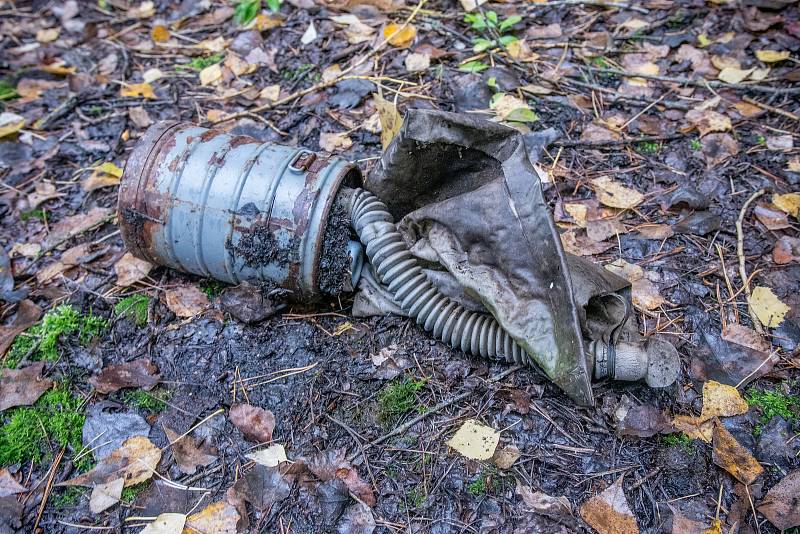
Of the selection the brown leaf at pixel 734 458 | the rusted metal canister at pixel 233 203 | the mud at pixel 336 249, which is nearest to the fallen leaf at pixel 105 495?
the rusted metal canister at pixel 233 203

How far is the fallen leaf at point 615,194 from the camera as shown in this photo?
277 centimetres

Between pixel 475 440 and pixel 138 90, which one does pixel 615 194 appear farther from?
pixel 138 90

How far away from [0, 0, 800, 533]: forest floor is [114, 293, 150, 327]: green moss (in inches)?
0.5

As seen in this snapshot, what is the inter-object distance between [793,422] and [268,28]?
349 centimetres

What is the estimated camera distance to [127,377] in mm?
2371

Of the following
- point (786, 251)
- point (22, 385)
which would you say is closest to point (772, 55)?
point (786, 251)

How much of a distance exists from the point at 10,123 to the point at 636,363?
143 inches

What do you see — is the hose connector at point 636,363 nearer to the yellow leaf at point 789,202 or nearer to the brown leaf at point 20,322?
the yellow leaf at point 789,202

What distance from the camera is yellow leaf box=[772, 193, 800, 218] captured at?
2.67 meters

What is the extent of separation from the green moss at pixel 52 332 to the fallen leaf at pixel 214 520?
98 centimetres

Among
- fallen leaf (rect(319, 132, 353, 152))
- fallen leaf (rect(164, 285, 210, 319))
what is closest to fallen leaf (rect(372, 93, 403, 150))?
fallen leaf (rect(319, 132, 353, 152))

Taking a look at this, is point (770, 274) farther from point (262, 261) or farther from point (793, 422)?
point (262, 261)

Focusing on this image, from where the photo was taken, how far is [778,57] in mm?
3311

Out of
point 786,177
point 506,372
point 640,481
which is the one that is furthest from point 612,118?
point 640,481
